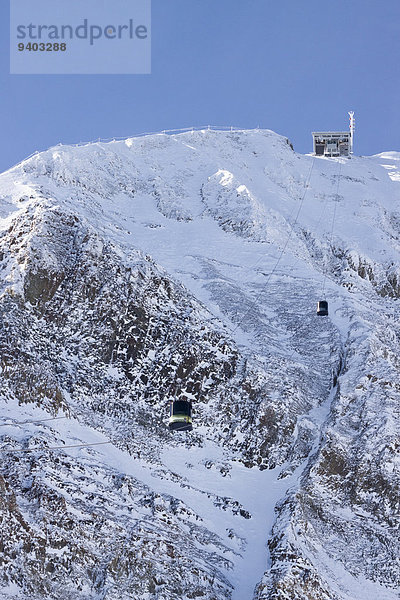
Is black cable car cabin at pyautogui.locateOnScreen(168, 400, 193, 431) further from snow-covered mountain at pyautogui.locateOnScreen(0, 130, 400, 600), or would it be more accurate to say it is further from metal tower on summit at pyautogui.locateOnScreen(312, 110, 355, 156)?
metal tower on summit at pyautogui.locateOnScreen(312, 110, 355, 156)

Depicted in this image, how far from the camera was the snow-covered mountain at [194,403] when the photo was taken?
41.9m

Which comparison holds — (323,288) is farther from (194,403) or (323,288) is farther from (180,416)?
(180,416)

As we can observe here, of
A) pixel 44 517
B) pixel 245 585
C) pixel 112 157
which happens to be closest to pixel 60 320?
pixel 44 517

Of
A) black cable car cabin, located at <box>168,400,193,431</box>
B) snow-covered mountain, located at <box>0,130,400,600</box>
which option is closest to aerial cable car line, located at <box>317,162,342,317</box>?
snow-covered mountain, located at <box>0,130,400,600</box>

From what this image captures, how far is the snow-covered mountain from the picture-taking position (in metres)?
41.9

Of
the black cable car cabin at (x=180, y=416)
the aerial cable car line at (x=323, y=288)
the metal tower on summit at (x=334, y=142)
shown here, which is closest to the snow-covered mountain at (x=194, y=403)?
the aerial cable car line at (x=323, y=288)

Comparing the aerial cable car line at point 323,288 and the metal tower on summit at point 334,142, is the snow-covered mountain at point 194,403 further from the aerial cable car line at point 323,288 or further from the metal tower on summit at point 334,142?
the metal tower on summit at point 334,142

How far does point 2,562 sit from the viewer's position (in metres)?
37.7

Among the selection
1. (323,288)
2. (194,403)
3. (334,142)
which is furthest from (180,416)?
(334,142)

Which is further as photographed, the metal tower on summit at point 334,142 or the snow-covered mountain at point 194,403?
the metal tower on summit at point 334,142

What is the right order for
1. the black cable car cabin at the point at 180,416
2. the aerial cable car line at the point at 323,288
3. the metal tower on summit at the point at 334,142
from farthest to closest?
the metal tower on summit at the point at 334,142
the aerial cable car line at the point at 323,288
the black cable car cabin at the point at 180,416

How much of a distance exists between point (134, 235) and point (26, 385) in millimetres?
30251

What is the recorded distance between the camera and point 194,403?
5597 centimetres

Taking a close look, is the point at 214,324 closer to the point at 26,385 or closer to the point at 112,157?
the point at 26,385
